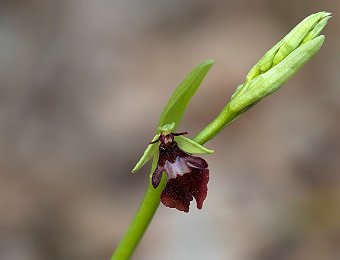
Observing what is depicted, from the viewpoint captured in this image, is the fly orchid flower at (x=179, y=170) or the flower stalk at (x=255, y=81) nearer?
the flower stalk at (x=255, y=81)

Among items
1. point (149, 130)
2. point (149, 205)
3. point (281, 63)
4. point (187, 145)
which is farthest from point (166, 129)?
point (149, 130)

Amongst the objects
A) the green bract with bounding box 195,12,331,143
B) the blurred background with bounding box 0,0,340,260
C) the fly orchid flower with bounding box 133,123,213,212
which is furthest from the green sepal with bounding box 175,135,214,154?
the blurred background with bounding box 0,0,340,260

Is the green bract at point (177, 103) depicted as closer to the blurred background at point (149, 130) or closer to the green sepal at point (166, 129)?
the green sepal at point (166, 129)

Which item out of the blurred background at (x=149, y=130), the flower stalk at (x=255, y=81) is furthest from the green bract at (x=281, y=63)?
the blurred background at (x=149, y=130)

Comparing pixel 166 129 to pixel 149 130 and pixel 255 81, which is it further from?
pixel 149 130

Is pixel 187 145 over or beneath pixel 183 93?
beneath

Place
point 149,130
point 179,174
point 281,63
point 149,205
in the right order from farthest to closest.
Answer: point 149,130
point 149,205
point 179,174
point 281,63

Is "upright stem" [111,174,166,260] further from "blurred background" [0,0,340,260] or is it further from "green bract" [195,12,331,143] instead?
"blurred background" [0,0,340,260]
